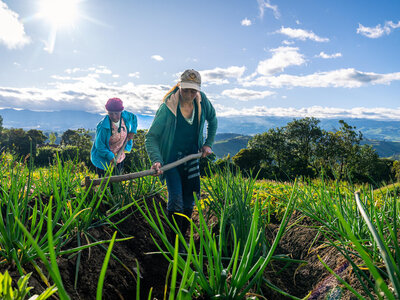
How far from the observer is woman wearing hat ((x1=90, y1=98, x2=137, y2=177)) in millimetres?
4438

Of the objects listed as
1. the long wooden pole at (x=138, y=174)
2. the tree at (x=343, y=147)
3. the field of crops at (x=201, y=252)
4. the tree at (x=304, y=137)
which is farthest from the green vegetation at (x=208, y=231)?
the tree at (x=304, y=137)

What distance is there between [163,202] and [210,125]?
1.34 meters

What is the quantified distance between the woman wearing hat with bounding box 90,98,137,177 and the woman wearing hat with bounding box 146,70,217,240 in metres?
1.40

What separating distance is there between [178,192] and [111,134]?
222 centimetres

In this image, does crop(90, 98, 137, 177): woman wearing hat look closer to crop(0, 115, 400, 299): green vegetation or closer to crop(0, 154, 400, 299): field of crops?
crop(0, 115, 400, 299): green vegetation

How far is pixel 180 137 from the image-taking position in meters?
3.24

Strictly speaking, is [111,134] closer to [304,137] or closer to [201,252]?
[201,252]

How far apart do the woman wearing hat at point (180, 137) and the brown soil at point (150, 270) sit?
577mm

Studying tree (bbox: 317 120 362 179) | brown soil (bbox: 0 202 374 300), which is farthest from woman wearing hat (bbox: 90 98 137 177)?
tree (bbox: 317 120 362 179)

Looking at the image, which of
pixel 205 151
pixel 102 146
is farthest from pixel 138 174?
pixel 102 146

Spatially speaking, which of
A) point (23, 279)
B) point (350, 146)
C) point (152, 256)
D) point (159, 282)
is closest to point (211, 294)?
point (23, 279)

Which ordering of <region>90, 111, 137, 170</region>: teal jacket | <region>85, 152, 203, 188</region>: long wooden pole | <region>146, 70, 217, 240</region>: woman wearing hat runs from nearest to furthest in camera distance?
<region>85, 152, 203, 188</region>: long wooden pole
<region>146, 70, 217, 240</region>: woman wearing hat
<region>90, 111, 137, 170</region>: teal jacket

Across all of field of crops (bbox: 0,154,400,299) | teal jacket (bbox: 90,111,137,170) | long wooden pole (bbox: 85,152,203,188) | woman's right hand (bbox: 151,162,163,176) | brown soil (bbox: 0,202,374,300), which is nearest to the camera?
field of crops (bbox: 0,154,400,299)

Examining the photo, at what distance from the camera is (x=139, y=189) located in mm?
3455
